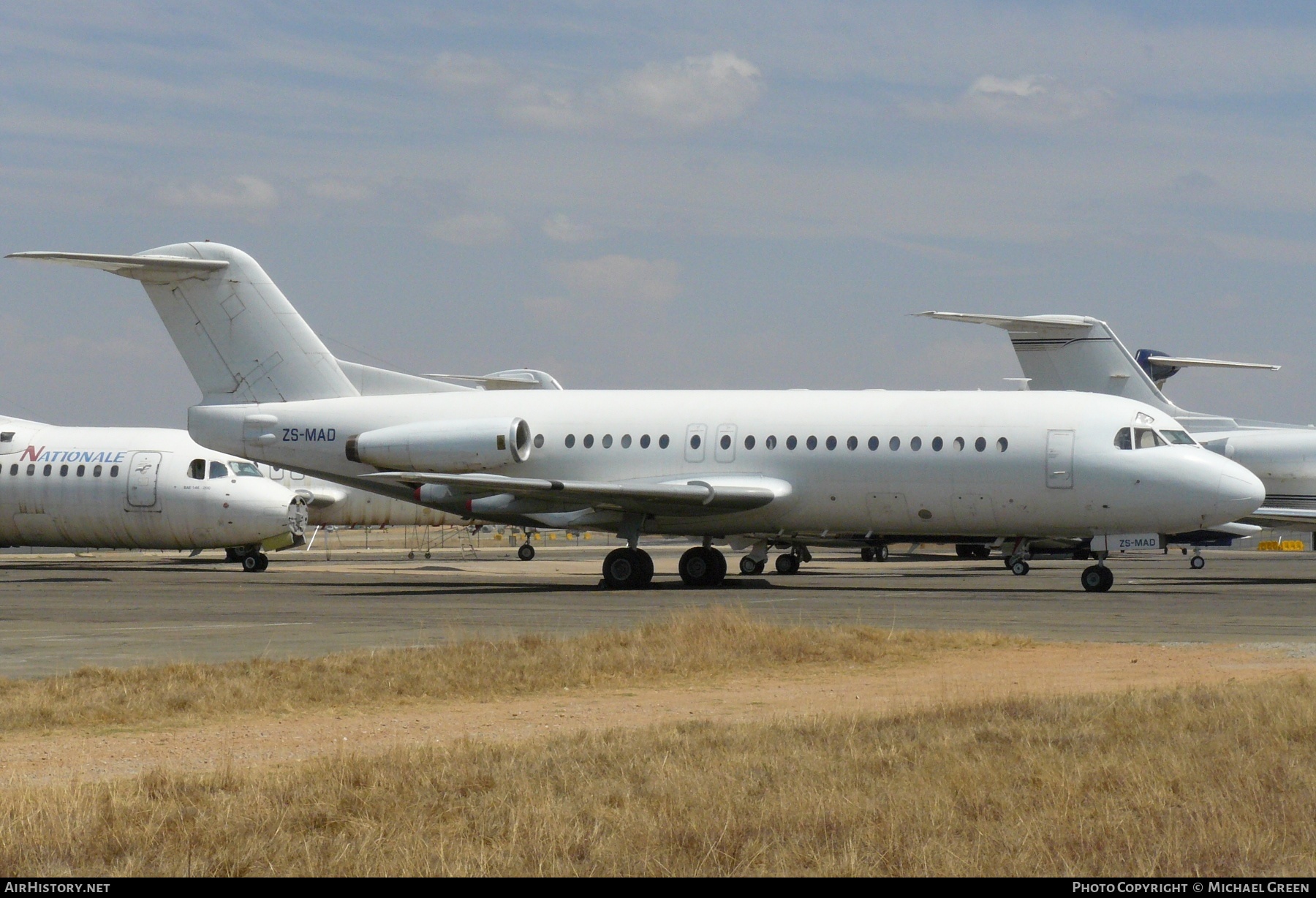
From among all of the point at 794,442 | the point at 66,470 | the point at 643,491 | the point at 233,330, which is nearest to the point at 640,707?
the point at 643,491

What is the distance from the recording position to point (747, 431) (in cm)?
2950

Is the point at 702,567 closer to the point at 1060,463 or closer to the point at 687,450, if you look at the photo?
the point at 687,450

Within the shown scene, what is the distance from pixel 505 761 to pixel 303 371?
2500 cm

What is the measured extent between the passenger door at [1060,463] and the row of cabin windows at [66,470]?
24514 mm

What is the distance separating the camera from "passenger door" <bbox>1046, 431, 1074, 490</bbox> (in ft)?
88.9

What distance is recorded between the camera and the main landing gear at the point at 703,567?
1205 inches

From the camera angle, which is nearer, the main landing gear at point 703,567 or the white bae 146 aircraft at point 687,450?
the white bae 146 aircraft at point 687,450

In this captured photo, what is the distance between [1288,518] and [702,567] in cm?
1493

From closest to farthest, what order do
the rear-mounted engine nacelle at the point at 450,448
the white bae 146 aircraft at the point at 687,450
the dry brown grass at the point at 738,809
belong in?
the dry brown grass at the point at 738,809
the white bae 146 aircraft at the point at 687,450
the rear-mounted engine nacelle at the point at 450,448

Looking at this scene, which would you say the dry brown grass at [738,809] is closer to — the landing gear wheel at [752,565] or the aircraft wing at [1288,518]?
the landing gear wheel at [752,565]

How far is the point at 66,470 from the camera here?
4028 centimetres

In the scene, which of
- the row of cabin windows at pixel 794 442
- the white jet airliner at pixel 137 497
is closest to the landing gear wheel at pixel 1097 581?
the row of cabin windows at pixel 794 442

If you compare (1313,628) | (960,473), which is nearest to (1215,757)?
(1313,628)
